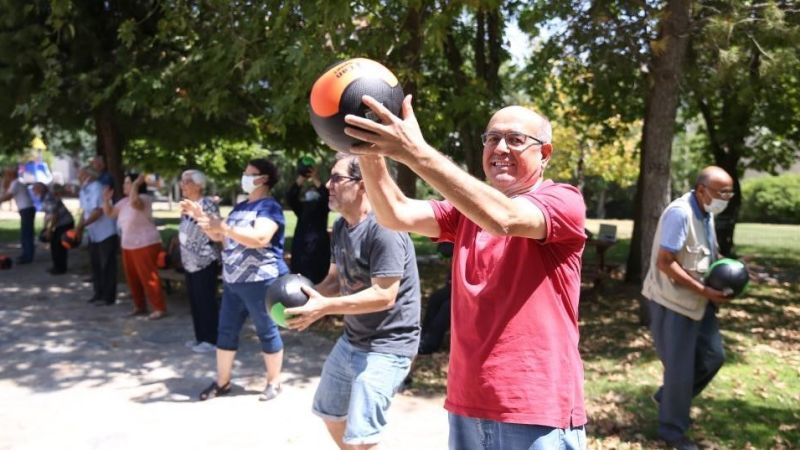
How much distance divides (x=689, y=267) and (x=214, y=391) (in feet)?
12.8

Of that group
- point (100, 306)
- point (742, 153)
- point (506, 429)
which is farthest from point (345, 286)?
point (742, 153)

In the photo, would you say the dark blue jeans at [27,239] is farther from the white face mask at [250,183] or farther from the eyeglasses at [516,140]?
the eyeglasses at [516,140]

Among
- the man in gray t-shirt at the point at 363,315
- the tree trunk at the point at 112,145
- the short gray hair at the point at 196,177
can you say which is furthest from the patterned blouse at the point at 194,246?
the tree trunk at the point at 112,145

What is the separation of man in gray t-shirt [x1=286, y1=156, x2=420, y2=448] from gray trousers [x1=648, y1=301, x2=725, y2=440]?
202cm

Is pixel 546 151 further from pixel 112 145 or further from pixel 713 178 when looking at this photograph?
pixel 112 145

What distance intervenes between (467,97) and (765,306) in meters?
5.45

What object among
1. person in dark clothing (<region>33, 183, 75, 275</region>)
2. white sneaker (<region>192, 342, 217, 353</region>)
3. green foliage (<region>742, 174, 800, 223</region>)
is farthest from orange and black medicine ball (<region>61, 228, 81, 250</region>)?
green foliage (<region>742, 174, 800, 223</region>)

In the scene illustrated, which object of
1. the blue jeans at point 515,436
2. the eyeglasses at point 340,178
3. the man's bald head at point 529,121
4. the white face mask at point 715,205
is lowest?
the blue jeans at point 515,436

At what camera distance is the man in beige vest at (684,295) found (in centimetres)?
480

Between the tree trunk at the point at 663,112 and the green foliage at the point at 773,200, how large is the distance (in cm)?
2812

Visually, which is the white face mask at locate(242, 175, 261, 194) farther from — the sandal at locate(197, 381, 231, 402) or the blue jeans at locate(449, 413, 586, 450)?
the blue jeans at locate(449, 413, 586, 450)

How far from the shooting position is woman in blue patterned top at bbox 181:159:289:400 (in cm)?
558

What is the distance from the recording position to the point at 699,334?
5.06 metres

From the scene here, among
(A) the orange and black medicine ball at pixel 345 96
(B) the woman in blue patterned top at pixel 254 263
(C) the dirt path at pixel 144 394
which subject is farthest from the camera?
(B) the woman in blue patterned top at pixel 254 263
